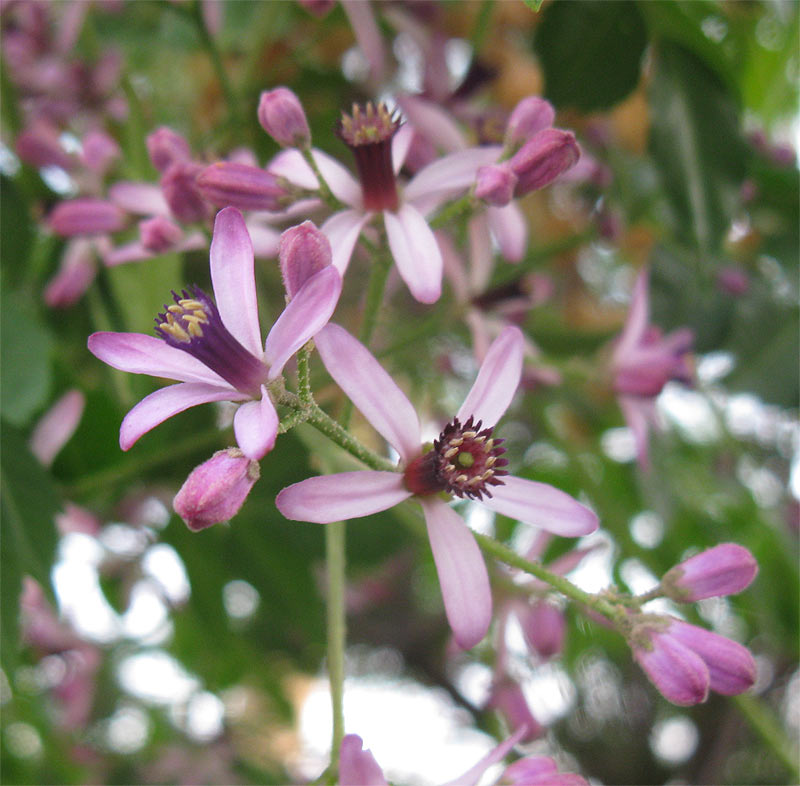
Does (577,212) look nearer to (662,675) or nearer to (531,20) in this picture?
(531,20)

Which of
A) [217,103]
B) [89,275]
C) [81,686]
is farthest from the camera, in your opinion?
[81,686]

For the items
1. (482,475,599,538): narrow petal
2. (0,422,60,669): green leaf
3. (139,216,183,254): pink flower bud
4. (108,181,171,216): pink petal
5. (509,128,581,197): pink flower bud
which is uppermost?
(509,128,581,197): pink flower bud

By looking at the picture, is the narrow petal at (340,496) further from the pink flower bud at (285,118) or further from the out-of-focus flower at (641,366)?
the out-of-focus flower at (641,366)

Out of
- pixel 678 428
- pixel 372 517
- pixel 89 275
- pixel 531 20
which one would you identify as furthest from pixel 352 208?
pixel 678 428

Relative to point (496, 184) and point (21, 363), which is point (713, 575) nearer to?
point (496, 184)

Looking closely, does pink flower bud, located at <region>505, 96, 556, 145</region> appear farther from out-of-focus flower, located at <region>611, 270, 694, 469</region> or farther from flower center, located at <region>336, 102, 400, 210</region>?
out-of-focus flower, located at <region>611, 270, 694, 469</region>

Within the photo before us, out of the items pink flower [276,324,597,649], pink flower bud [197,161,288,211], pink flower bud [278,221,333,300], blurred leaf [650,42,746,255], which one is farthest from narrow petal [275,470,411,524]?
blurred leaf [650,42,746,255]
